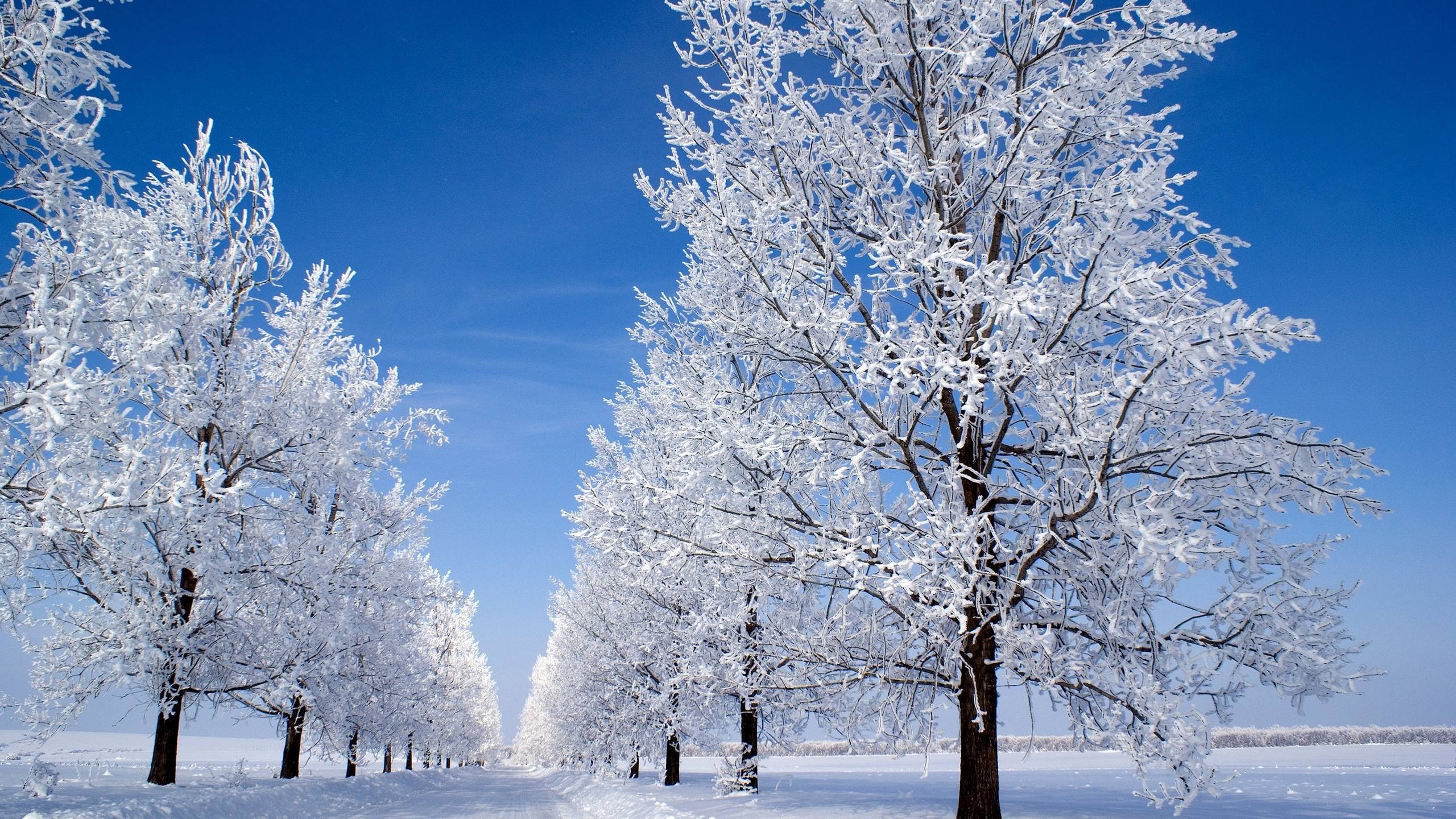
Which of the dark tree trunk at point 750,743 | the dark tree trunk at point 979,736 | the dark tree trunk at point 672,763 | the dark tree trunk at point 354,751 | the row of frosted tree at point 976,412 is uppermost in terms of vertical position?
the row of frosted tree at point 976,412

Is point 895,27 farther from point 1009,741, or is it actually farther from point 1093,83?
point 1009,741

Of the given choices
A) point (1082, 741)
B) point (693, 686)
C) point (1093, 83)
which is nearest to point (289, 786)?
point (693, 686)

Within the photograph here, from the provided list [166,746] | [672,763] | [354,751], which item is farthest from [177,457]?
[354,751]

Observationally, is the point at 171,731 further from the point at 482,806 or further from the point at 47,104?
the point at 47,104

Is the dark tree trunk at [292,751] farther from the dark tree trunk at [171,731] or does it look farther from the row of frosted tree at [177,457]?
the dark tree trunk at [171,731]

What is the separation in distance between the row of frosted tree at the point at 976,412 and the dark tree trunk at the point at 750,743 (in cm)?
468

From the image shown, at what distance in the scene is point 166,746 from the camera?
10008 mm

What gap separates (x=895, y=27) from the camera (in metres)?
5.88

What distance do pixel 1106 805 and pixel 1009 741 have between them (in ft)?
290

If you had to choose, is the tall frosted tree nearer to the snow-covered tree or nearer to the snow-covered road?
the snow-covered tree

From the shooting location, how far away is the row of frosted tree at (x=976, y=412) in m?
4.51

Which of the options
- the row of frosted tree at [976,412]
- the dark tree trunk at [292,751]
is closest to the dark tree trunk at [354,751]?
the dark tree trunk at [292,751]

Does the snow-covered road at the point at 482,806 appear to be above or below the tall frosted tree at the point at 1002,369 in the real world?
below

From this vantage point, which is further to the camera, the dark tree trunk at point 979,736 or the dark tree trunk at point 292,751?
the dark tree trunk at point 292,751
